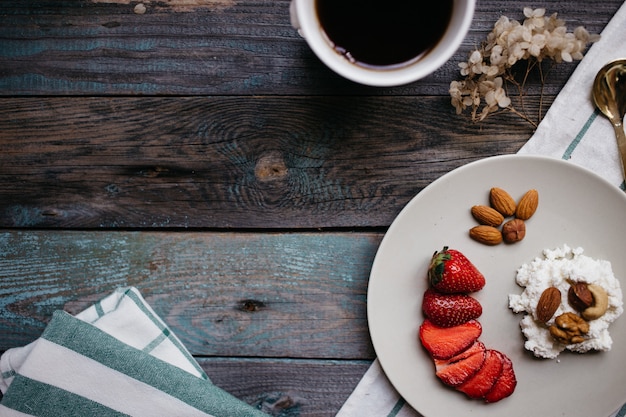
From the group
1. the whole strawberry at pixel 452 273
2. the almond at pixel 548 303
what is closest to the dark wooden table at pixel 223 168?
the whole strawberry at pixel 452 273

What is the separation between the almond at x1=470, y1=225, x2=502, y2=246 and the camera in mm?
852

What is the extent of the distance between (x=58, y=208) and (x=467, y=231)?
2.00ft

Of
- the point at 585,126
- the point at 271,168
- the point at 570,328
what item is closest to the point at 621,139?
the point at 585,126

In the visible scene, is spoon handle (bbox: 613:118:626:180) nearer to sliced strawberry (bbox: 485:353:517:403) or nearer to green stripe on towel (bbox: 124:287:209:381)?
sliced strawberry (bbox: 485:353:517:403)

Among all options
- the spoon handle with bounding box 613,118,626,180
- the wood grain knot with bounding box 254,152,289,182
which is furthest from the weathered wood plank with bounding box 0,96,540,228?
the spoon handle with bounding box 613,118,626,180

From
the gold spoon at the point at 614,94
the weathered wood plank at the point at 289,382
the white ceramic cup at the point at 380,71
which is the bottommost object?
the weathered wood plank at the point at 289,382

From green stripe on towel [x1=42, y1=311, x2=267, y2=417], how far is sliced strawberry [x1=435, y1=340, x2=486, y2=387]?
0.26 metres

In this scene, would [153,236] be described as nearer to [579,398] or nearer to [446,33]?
[446,33]

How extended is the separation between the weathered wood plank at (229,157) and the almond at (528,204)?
83 millimetres

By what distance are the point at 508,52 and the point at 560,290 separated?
Result: 0.33 metres

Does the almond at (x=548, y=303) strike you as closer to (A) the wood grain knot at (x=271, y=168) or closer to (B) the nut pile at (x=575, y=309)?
(B) the nut pile at (x=575, y=309)

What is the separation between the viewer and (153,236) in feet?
3.05

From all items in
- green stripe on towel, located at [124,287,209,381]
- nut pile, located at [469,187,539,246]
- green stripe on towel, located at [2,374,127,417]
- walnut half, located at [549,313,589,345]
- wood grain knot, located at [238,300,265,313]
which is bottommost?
green stripe on towel, located at [2,374,127,417]

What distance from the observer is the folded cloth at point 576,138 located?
88 centimetres
